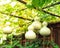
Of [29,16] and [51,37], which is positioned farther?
[51,37]

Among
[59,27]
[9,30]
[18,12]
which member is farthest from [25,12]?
[59,27]

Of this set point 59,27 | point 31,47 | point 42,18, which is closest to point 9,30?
point 42,18

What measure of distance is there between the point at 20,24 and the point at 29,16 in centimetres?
28

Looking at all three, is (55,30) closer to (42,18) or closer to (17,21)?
(17,21)

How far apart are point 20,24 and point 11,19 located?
0.67 feet

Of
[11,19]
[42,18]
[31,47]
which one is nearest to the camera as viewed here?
[42,18]

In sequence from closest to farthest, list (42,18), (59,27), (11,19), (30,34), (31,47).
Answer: (30,34)
(42,18)
(31,47)
(11,19)
(59,27)

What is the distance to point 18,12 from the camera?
11.6ft

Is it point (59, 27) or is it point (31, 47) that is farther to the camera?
point (59, 27)

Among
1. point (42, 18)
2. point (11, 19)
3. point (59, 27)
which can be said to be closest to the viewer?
point (42, 18)

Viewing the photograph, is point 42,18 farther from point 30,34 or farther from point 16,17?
point 16,17

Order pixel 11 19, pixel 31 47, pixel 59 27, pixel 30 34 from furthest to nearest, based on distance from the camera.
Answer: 1. pixel 59 27
2. pixel 11 19
3. pixel 31 47
4. pixel 30 34

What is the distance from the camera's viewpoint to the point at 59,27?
4.37 m

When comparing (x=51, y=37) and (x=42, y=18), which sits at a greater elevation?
(x=42, y=18)
